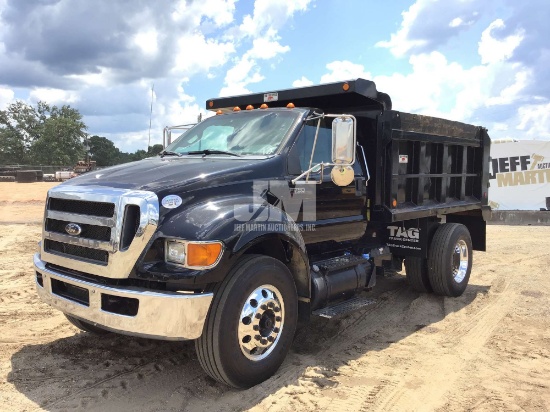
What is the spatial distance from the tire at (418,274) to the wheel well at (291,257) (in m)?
2.94

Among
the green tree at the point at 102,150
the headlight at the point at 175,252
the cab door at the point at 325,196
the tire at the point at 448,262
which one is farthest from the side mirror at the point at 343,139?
the green tree at the point at 102,150

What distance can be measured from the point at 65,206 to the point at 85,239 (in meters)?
0.43

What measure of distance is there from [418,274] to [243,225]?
393 centimetres

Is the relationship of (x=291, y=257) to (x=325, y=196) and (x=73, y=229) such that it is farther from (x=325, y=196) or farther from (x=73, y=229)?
(x=73, y=229)

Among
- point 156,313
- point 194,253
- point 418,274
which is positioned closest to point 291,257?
point 194,253

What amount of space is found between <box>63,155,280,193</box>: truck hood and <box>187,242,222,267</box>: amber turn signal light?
0.53 metres

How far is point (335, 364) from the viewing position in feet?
13.9

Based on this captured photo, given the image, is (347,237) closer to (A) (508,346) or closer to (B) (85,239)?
(A) (508,346)

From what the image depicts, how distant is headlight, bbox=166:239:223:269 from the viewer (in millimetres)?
3256

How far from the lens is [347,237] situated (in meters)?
5.19

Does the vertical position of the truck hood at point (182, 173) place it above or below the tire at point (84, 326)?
above

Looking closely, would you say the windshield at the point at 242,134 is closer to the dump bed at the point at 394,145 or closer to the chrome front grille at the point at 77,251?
the dump bed at the point at 394,145

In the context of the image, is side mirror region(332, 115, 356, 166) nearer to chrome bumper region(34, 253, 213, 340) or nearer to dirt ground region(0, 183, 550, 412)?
chrome bumper region(34, 253, 213, 340)

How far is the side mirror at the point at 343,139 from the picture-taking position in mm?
4051
